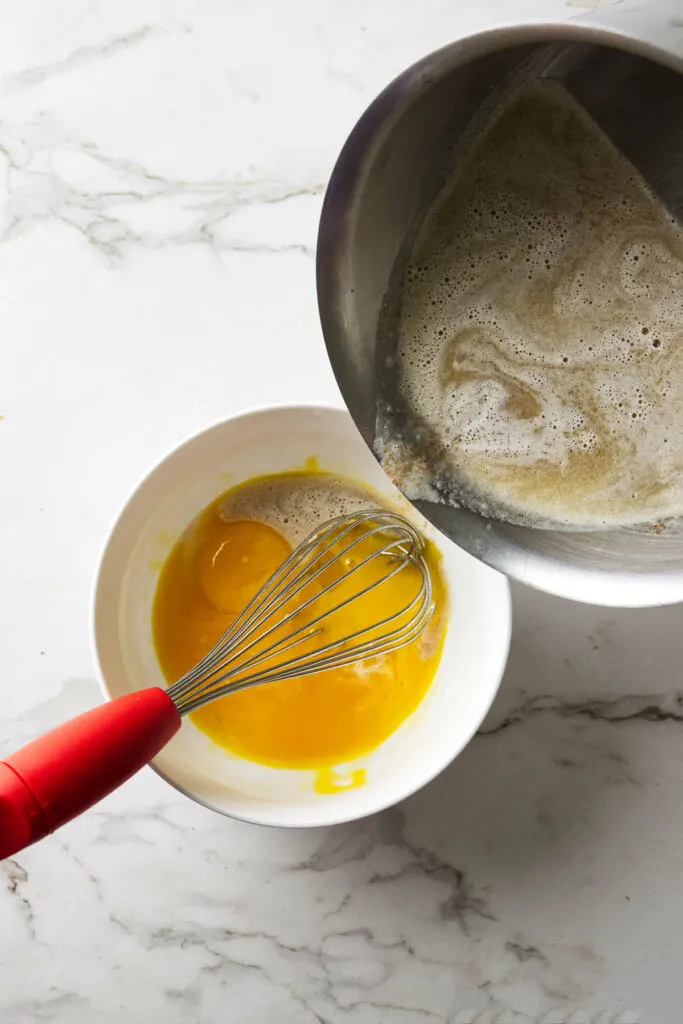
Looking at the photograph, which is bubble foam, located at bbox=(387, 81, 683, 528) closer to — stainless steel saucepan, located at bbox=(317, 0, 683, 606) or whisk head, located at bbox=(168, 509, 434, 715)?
stainless steel saucepan, located at bbox=(317, 0, 683, 606)

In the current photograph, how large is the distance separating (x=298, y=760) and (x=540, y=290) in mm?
416

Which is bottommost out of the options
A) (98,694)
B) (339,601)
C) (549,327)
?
(98,694)

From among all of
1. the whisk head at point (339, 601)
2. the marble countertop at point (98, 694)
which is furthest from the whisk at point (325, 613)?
the marble countertop at point (98, 694)

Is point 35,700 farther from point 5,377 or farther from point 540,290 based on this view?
point 540,290

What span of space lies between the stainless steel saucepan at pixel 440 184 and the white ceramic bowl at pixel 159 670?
96 millimetres

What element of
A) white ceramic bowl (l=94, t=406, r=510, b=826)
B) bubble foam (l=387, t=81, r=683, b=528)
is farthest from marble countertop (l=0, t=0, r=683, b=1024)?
bubble foam (l=387, t=81, r=683, b=528)

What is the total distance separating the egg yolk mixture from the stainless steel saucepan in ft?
0.54

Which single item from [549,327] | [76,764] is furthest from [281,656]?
[549,327]

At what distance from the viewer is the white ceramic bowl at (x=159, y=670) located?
2.16ft

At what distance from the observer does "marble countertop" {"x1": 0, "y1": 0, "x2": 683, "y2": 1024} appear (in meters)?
0.74

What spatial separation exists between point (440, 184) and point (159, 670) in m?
0.44

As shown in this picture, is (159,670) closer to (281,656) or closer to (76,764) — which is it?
(281,656)

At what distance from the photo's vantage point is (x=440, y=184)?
0.58 meters

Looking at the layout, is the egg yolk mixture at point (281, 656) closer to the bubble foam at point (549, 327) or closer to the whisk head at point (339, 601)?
the whisk head at point (339, 601)
